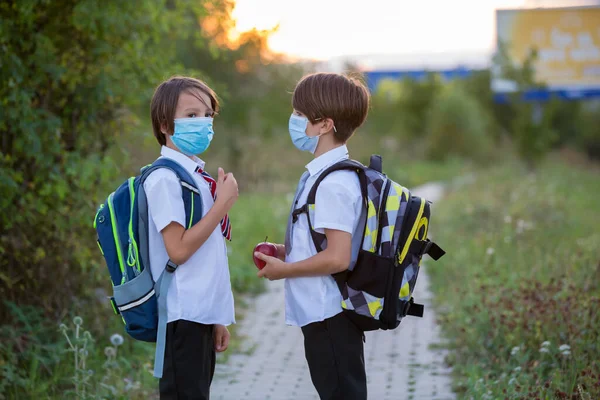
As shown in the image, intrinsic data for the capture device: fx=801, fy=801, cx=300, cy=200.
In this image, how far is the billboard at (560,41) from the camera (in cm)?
2953

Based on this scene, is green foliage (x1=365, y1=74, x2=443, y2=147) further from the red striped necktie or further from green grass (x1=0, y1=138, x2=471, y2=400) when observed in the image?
the red striped necktie

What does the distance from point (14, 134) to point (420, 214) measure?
338 cm

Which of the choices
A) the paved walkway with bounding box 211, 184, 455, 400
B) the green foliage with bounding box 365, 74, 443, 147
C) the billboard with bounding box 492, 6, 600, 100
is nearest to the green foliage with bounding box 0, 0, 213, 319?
the paved walkway with bounding box 211, 184, 455, 400

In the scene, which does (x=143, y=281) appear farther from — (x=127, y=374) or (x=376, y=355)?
(x=376, y=355)

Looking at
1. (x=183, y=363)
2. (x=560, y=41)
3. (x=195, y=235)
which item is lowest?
(x=183, y=363)

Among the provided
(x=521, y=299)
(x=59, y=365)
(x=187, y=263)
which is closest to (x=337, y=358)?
(x=187, y=263)

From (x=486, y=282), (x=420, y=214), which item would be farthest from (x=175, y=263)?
(x=486, y=282)

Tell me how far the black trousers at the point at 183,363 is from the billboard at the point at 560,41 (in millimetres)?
28037

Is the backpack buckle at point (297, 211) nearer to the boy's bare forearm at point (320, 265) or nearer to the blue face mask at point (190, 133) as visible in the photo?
the boy's bare forearm at point (320, 265)

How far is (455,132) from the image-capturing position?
32.3 metres

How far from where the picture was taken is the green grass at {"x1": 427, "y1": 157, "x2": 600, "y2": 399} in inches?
188

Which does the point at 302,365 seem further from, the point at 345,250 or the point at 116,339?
the point at 345,250

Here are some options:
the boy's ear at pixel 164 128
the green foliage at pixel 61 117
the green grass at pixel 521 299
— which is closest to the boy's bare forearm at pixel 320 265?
the boy's ear at pixel 164 128

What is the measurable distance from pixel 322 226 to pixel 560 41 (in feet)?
95.2
